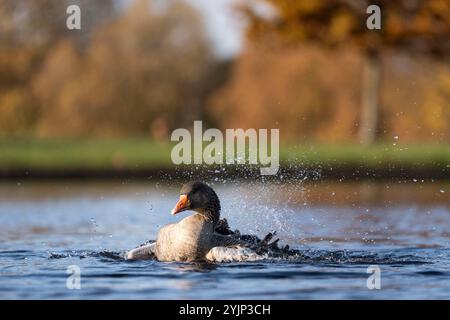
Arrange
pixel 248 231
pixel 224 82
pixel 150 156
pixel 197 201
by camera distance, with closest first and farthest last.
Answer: pixel 197 201, pixel 248 231, pixel 150 156, pixel 224 82

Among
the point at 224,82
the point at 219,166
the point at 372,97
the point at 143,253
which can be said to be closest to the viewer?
the point at 143,253

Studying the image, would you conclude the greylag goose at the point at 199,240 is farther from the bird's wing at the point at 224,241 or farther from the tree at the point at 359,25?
the tree at the point at 359,25

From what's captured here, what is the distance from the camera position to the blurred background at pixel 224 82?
33.3 m

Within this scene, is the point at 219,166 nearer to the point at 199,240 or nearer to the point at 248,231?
the point at 248,231

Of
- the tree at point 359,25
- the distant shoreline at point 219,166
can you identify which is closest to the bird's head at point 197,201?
the distant shoreline at point 219,166

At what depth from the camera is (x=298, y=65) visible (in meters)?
44.1

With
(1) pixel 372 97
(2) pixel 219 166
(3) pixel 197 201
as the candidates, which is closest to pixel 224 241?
(3) pixel 197 201

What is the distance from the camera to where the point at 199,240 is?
39.1ft

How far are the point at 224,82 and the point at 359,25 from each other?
25.5 metres

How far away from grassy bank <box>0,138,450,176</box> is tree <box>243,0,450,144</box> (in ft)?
10.8

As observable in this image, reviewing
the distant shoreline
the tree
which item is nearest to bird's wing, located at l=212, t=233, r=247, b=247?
the distant shoreline
